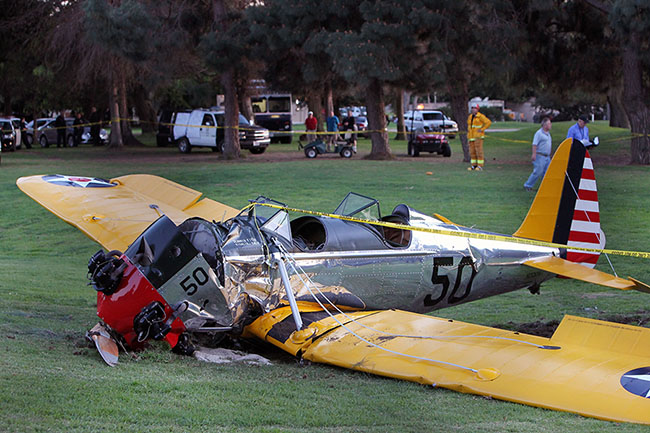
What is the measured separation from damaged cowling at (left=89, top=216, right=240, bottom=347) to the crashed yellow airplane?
0.01 m

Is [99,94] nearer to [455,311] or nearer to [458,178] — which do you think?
[458,178]

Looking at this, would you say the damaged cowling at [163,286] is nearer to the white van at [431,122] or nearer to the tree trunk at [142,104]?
→ the white van at [431,122]

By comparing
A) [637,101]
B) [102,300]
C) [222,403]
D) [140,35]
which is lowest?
[222,403]

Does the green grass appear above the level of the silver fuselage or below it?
below

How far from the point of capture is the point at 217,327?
7.55 metres

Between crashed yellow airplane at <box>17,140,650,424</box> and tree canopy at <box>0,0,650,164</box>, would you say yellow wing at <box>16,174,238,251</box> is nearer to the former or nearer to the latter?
crashed yellow airplane at <box>17,140,650,424</box>

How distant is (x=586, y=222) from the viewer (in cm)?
957

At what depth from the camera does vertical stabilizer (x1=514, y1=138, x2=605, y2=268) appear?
31.3 feet

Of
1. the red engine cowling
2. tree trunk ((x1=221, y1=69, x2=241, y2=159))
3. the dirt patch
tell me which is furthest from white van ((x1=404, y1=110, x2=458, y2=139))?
the red engine cowling

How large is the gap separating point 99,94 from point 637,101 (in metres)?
37.1

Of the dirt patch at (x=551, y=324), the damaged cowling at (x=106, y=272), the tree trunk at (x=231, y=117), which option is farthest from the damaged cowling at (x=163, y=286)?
the tree trunk at (x=231, y=117)

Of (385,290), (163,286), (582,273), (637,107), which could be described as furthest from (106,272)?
(637,107)

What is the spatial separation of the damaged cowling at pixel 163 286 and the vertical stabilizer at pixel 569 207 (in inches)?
172

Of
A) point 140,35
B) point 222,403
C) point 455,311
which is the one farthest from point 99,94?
point 222,403
